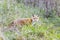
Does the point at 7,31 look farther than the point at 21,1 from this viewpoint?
No

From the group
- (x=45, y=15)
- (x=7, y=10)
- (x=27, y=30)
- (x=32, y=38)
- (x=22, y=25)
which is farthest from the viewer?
(x=45, y=15)

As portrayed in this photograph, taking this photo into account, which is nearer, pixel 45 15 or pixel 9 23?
pixel 9 23

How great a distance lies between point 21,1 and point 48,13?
1.18 meters

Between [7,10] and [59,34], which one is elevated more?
[7,10]

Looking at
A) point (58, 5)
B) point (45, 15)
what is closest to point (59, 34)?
point (45, 15)

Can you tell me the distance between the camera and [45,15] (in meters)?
10.2

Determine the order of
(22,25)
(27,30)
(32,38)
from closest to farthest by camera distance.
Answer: (32,38) < (27,30) < (22,25)

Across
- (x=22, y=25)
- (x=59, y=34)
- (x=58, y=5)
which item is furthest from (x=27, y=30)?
(x=58, y=5)

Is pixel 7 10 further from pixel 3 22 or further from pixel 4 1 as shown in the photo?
pixel 3 22

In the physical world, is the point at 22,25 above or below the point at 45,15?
above

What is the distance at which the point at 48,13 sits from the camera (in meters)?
10.4

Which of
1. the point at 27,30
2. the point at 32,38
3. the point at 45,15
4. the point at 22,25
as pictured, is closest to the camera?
the point at 32,38

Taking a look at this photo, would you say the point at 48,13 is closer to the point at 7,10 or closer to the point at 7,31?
the point at 7,10

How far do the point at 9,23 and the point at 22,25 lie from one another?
36 cm
